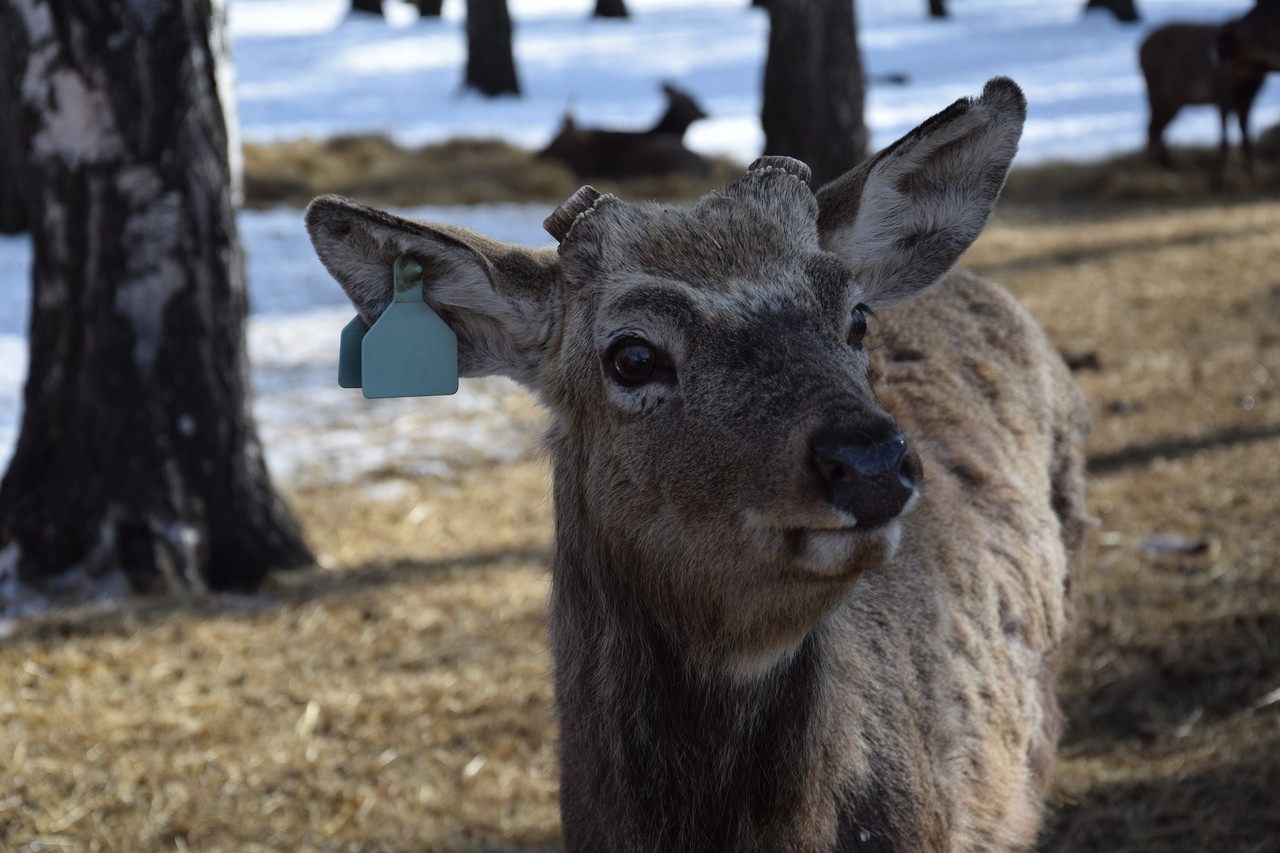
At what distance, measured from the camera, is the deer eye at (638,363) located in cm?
285

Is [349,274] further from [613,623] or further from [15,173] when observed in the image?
[15,173]

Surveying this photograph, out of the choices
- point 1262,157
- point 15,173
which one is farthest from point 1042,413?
point 1262,157

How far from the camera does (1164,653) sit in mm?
5340

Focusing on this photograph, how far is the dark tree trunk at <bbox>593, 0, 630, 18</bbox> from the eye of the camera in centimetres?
2950

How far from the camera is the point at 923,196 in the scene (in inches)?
134

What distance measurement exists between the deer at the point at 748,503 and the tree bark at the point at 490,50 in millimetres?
18418

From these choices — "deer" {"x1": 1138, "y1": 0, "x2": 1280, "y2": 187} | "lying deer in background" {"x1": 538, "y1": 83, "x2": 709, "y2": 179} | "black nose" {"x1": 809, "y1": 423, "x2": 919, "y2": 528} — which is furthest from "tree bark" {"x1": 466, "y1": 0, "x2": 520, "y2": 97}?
"black nose" {"x1": 809, "y1": 423, "x2": 919, "y2": 528}

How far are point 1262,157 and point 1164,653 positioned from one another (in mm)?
12113

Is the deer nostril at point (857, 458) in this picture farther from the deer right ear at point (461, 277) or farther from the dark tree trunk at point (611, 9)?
the dark tree trunk at point (611, 9)

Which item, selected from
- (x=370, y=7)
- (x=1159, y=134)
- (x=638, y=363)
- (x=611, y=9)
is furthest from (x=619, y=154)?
(x=370, y=7)

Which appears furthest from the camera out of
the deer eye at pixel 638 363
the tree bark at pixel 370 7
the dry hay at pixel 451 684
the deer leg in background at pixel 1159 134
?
the tree bark at pixel 370 7

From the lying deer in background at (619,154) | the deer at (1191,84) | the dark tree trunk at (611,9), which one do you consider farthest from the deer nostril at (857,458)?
the dark tree trunk at (611,9)

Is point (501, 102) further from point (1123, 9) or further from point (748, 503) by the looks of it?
point (748, 503)

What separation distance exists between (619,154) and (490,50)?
6.32m
